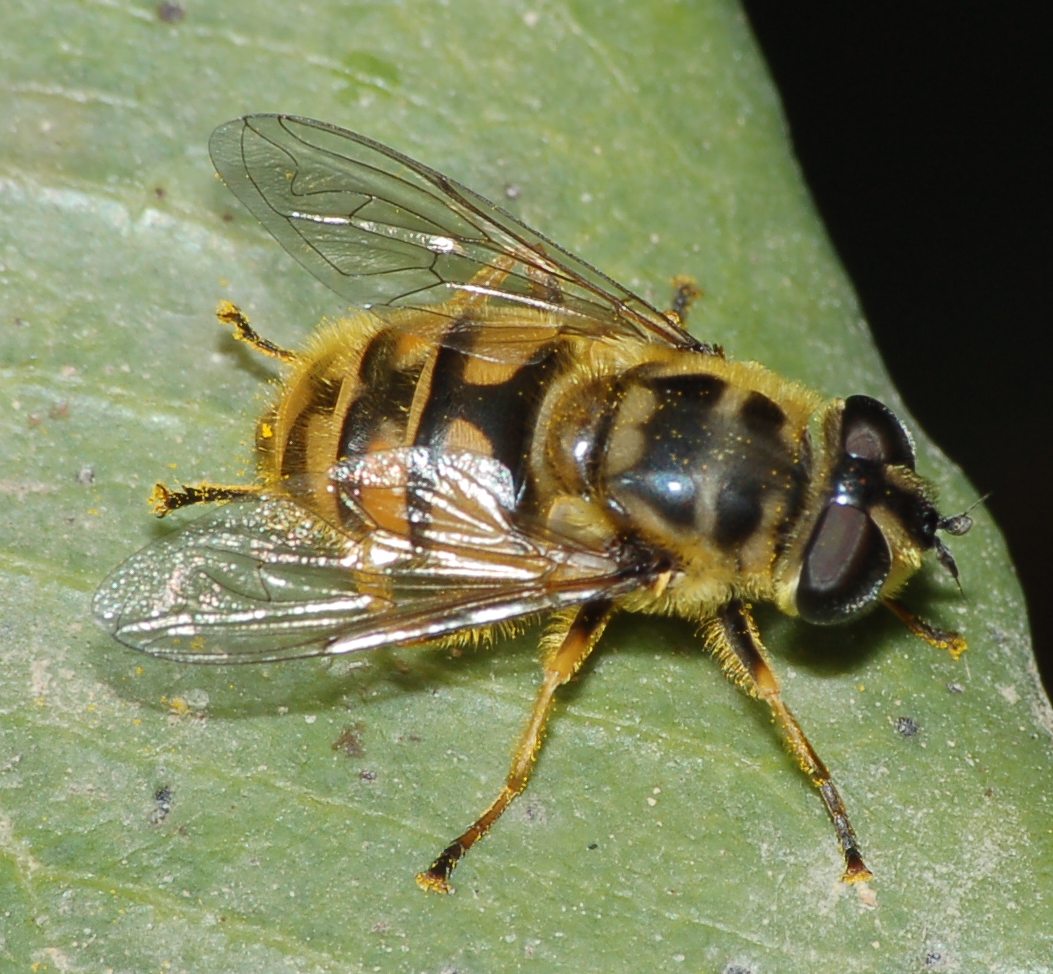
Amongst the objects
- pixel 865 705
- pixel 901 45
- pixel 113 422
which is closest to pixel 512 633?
pixel 865 705

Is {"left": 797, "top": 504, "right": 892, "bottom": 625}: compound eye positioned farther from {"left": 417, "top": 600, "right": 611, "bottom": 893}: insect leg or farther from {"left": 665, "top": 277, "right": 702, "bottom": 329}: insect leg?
{"left": 665, "top": 277, "right": 702, "bottom": 329}: insect leg

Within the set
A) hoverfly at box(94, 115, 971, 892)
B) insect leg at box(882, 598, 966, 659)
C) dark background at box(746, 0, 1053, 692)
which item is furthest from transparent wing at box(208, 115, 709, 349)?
dark background at box(746, 0, 1053, 692)

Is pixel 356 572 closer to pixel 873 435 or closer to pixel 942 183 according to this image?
pixel 873 435

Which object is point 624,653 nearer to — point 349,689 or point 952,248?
point 349,689

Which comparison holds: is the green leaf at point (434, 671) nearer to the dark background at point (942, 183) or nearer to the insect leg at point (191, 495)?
the insect leg at point (191, 495)

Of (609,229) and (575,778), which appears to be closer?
(575,778)
